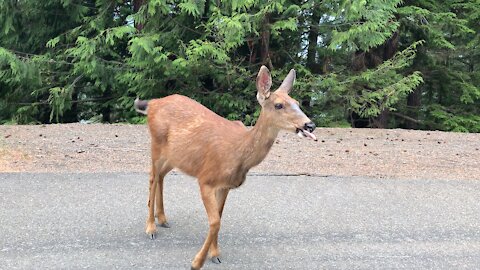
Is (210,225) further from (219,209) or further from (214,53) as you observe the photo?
(214,53)

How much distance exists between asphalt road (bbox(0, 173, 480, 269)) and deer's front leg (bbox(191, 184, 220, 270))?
0.25 m

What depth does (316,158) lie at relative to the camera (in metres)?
8.80

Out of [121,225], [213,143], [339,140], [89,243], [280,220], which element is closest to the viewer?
[213,143]

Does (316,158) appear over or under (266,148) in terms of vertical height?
under

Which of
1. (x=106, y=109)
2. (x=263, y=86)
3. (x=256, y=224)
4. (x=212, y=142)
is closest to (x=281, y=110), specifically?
(x=263, y=86)

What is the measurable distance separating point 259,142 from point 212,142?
57 cm

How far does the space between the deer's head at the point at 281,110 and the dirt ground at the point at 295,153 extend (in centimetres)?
371

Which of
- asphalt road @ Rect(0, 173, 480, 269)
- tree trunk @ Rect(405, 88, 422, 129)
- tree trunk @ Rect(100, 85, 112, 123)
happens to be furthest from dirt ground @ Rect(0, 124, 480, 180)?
tree trunk @ Rect(405, 88, 422, 129)

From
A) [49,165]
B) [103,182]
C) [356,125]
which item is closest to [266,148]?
[103,182]

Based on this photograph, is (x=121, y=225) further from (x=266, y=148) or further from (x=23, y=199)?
(x=266, y=148)

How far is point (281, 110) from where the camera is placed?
3949 millimetres

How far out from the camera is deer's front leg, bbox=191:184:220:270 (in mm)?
4160

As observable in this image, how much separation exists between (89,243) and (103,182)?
2027mm

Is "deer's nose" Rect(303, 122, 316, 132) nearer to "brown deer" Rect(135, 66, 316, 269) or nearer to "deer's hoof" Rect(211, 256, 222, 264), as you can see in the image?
"brown deer" Rect(135, 66, 316, 269)
